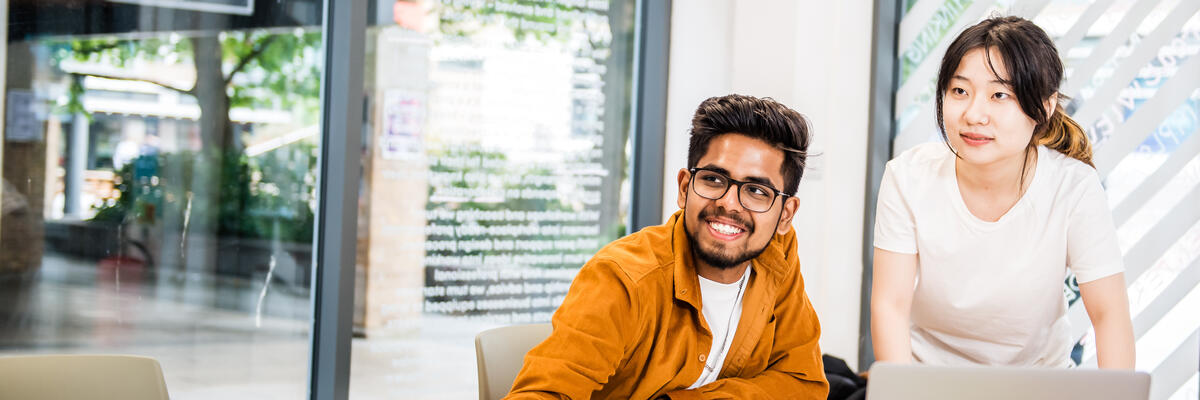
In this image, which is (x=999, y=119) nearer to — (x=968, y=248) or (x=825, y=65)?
(x=968, y=248)

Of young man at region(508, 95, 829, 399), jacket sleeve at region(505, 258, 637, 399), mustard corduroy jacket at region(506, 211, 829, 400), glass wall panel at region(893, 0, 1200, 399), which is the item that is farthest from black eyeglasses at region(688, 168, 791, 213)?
glass wall panel at region(893, 0, 1200, 399)

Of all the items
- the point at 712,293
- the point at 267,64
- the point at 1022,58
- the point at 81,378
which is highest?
the point at 267,64

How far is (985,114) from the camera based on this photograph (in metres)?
1.71

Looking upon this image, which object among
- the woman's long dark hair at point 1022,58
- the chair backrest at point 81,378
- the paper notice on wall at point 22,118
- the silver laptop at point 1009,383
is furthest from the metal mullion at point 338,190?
the silver laptop at point 1009,383

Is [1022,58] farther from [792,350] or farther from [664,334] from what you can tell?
[664,334]

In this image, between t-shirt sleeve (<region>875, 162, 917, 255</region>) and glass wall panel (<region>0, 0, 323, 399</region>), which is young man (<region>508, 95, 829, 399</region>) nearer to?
t-shirt sleeve (<region>875, 162, 917, 255</region>)

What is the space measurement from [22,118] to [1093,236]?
3.13 meters

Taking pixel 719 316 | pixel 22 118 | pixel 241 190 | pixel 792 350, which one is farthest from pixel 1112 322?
pixel 22 118

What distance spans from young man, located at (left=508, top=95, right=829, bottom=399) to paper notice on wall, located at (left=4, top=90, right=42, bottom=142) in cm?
237

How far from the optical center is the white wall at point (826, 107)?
383 centimetres

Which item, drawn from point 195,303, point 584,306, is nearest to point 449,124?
point 195,303

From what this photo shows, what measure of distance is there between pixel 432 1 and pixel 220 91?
2.87ft

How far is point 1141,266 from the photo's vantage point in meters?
3.36

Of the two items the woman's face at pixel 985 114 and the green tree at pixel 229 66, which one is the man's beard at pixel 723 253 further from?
the green tree at pixel 229 66
